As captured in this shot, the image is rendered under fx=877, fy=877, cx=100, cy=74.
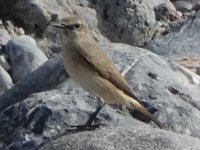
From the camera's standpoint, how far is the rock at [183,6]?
17.2 m

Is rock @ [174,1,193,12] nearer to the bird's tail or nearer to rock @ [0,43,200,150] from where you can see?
rock @ [0,43,200,150]

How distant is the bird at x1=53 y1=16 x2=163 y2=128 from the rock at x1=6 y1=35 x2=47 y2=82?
4.09 meters

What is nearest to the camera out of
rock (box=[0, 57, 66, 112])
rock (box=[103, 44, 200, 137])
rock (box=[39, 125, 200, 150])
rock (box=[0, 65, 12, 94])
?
rock (box=[39, 125, 200, 150])

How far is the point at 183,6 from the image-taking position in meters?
17.3

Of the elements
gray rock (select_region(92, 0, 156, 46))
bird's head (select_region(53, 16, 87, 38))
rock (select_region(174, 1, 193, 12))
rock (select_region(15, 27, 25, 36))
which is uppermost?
bird's head (select_region(53, 16, 87, 38))

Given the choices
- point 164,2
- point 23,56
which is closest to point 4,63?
point 23,56

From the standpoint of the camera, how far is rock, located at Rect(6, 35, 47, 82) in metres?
13.3

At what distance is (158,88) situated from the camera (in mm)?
9586

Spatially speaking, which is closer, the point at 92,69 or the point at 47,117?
the point at 47,117

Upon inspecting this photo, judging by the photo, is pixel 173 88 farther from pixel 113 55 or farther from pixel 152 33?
pixel 152 33

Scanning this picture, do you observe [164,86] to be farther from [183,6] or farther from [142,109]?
[183,6]

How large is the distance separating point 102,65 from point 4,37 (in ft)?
18.0

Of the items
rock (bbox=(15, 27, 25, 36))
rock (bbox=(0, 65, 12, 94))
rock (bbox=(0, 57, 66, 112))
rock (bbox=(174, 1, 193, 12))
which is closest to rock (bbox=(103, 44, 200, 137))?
rock (bbox=(0, 57, 66, 112))

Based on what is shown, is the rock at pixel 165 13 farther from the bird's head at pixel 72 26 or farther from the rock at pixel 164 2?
the bird's head at pixel 72 26
